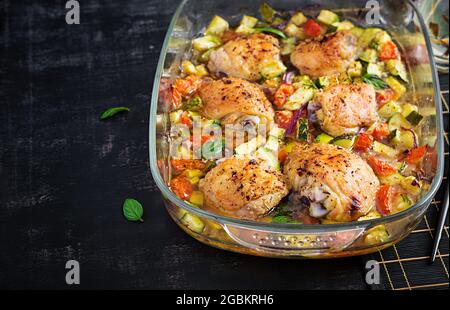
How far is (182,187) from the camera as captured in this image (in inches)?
134

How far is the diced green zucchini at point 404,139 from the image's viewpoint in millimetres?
3652

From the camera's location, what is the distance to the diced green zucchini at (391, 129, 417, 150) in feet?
12.0

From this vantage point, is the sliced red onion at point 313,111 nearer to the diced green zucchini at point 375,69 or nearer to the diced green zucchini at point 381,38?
the diced green zucchini at point 375,69

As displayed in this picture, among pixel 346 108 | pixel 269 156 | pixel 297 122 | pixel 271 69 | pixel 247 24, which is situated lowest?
pixel 269 156

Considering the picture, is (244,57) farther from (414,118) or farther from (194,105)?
(414,118)

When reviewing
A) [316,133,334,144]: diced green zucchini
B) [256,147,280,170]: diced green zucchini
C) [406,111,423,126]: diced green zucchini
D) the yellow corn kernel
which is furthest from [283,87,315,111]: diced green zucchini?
the yellow corn kernel

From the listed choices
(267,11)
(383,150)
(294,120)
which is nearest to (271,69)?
(294,120)

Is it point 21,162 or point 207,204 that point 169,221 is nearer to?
point 207,204

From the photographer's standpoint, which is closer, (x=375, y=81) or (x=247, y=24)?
(x=375, y=81)

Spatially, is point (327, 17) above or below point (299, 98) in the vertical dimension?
above

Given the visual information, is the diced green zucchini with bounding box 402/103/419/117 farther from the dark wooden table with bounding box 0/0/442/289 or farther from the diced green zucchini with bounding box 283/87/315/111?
the dark wooden table with bounding box 0/0/442/289

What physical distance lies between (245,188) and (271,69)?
103 centimetres
